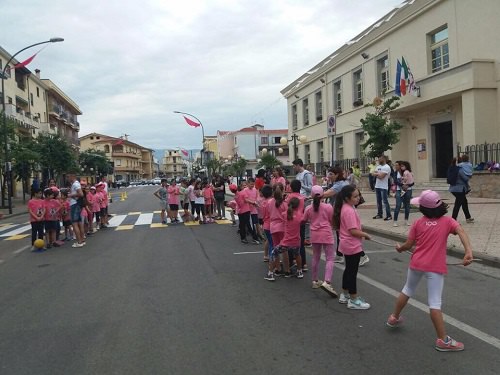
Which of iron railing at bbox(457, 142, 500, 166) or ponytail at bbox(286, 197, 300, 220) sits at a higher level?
iron railing at bbox(457, 142, 500, 166)

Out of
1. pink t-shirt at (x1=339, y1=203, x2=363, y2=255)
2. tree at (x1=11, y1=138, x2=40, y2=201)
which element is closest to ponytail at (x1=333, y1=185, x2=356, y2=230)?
pink t-shirt at (x1=339, y1=203, x2=363, y2=255)

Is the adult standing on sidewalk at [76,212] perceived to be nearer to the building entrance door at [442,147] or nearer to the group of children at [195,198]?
the group of children at [195,198]

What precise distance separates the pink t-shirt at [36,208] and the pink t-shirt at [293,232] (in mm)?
6541

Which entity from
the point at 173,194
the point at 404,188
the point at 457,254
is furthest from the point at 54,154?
the point at 457,254

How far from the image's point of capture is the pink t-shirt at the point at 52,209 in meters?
10.7

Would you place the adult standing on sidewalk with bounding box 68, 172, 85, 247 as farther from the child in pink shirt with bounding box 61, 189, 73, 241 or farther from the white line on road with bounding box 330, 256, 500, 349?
the white line on road with bounding box 330, 256, 500, 349

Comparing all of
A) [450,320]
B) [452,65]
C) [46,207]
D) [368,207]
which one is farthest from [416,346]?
[452,65]

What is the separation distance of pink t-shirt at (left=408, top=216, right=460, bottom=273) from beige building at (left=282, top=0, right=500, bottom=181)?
1042 centimetres

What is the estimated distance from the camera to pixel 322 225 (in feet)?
20.0

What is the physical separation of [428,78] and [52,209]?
15938 millimetres

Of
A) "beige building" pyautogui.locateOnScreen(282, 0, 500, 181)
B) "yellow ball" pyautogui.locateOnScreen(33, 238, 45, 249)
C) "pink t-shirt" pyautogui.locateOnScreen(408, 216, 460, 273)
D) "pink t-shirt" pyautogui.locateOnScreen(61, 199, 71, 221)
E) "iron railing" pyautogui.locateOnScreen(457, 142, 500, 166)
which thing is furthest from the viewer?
"beige building" pyautogui.locateOnScreen(282, 0, 500, 181)

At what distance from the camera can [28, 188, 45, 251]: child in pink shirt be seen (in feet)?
34.4

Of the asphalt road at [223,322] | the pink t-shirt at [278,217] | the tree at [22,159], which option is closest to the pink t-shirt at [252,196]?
the asphalt road at [223,322]

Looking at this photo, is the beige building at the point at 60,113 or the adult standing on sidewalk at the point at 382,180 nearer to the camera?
the adult standing on sidewalk at the point at 382,180
